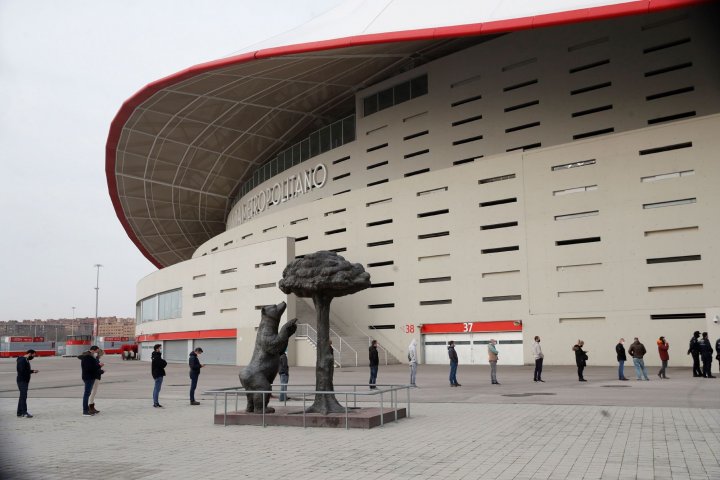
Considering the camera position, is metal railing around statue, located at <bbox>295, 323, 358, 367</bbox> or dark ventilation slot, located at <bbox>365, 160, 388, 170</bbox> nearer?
metal railing around statue, located at <bbox>295, 323, 358, 367</bbox>

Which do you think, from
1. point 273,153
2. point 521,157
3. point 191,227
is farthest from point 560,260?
point 191,227

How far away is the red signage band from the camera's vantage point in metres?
31.7

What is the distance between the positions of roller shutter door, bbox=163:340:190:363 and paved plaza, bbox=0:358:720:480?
31135 millimetres

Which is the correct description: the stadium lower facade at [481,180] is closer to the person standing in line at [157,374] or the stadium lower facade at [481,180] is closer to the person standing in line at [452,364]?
the person standing in line at [452,364]

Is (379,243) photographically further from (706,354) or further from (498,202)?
(706,354)

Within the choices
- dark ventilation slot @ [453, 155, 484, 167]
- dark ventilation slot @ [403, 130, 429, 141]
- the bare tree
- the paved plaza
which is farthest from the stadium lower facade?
the bare tree

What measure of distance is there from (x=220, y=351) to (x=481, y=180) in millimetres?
20436

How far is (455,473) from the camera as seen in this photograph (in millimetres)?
7348

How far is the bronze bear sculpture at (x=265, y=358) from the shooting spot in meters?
12.8

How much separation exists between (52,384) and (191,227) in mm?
44868

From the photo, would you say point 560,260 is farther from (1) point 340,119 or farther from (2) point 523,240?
(1) point 340,119

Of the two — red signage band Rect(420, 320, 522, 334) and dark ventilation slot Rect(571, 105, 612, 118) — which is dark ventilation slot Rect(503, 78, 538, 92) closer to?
dark ventilation slot Rect(571, 105, 612, 118)

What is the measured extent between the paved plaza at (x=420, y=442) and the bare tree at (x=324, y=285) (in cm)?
131

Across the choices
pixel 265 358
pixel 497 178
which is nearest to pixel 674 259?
pixel 497 178
